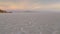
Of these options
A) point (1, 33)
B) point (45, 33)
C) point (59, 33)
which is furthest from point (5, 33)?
point (59, 33)

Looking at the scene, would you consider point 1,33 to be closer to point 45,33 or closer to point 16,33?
point 16,33

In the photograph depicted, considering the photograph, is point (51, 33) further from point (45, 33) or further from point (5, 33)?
point (5, 33)

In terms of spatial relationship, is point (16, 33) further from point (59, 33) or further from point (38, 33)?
point (59, 33)

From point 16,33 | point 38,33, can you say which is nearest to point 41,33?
point 38,33

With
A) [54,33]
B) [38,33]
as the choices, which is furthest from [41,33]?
[54,33]

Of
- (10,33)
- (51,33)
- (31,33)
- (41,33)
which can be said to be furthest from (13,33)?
(51,33)

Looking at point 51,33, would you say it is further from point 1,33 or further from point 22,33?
point 1,33
